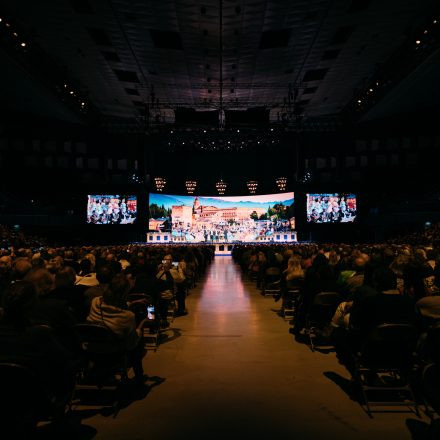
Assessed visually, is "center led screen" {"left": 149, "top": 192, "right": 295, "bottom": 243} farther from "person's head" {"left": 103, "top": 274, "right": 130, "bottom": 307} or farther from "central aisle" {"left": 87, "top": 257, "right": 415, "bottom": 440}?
"person's head" {"left": 103, "top": 274, "right": 130, "bottom": 307}

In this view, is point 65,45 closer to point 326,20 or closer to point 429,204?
point 326,20

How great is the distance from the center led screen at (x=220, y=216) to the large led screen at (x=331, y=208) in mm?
2990

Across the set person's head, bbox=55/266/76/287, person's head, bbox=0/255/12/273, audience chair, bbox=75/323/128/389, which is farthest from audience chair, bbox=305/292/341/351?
person's head, bbox=0/255/12/273

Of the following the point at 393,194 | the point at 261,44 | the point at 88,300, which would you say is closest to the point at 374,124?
the point at 393,194

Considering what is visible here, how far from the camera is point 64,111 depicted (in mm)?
25094

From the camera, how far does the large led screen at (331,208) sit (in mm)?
27875

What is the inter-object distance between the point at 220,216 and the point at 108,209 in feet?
28.3

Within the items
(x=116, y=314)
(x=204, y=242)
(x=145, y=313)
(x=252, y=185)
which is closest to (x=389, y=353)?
(x=116, y=314)

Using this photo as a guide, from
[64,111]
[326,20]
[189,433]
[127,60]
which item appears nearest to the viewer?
[189,433]

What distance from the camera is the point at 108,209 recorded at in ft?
91.7

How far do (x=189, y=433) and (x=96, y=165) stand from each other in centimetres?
2686

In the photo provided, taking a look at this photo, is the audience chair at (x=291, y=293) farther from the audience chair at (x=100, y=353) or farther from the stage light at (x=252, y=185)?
the stage light at (x=252, y=185)

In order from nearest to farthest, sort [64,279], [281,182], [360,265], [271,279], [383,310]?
[383,310], [64,279], [360,265], [271,279], [281,182]

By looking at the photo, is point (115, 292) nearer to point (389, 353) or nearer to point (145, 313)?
point (145, 313)
